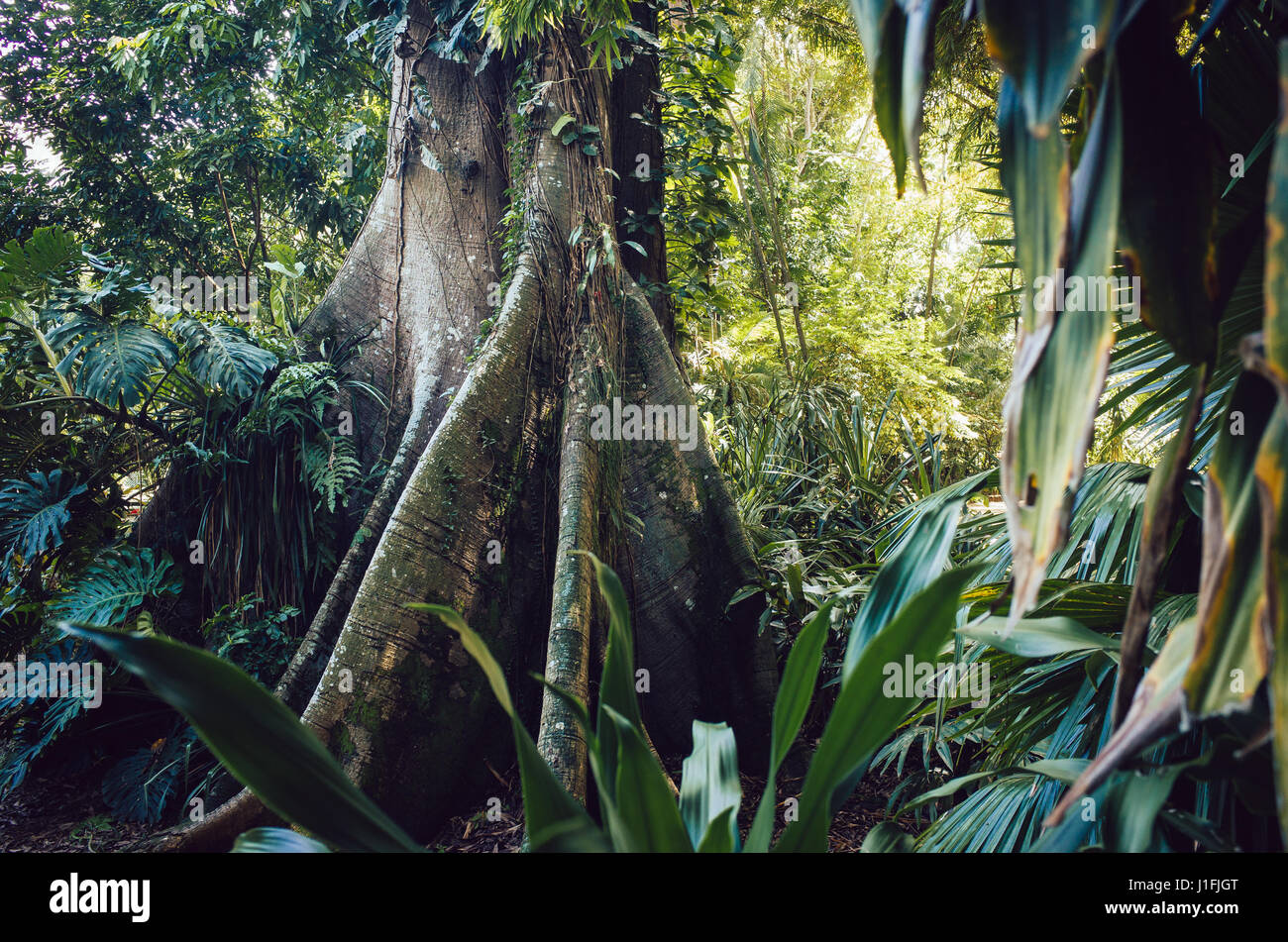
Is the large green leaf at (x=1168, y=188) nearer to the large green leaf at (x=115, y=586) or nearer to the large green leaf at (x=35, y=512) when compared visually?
the large green leaf at (x=115, y=586)

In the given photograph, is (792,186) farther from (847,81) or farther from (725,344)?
(725,344)

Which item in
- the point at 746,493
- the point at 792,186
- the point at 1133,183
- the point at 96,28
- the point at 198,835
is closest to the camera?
the point at 1133,183

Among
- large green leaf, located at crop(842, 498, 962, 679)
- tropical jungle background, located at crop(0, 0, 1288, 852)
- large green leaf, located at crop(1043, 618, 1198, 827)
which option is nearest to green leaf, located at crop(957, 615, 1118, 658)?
tropical jungle background, located at crop(0, 0, 1288, 852)

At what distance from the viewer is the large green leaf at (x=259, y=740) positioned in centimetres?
63

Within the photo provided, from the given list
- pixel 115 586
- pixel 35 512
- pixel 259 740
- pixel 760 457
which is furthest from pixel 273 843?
pixel 760 457

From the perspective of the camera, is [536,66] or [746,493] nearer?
[536,66]

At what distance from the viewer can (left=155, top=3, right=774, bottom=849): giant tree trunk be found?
1945 millimetres

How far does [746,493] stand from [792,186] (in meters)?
6.05

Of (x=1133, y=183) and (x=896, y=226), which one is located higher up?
(x=896, y=226)

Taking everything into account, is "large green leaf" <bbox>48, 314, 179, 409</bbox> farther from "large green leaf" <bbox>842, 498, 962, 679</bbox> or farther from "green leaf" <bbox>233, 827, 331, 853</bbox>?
"large green leaf" <bbox>842, 498, 962, 679</bbox>

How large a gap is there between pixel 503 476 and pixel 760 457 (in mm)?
1647

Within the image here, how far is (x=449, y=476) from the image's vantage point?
214cm

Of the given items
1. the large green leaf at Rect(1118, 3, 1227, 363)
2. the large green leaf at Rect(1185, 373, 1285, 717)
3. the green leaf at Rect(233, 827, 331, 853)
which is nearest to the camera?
the large green leaf at Rect(1185, 373, 1285, 717)
